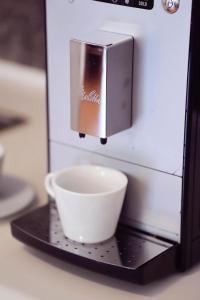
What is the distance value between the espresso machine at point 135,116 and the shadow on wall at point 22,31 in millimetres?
557

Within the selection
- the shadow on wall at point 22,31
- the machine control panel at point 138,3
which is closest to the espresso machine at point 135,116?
the machine control panel at point 138,3

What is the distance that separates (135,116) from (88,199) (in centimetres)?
11

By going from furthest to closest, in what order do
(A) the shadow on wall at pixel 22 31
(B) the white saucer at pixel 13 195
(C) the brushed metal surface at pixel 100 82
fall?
(A) the shadow on wall at pixel 22 31 < (B) the white saucer at pixel 13 195 < (C) the brushed metal surface at pixel 100 82

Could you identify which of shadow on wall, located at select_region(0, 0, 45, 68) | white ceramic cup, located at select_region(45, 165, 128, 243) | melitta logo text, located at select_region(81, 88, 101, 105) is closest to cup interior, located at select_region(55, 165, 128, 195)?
white ceramic cup, located at select_region(45, 165, 128, 243)

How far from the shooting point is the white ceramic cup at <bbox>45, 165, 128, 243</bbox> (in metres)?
0.84

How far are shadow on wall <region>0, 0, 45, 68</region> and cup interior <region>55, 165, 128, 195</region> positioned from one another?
0.58m

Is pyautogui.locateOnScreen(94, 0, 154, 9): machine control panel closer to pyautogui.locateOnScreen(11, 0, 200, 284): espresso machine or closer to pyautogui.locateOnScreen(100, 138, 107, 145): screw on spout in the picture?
pyautogui.locateOnScreen(11, 0, 200, 284): espresso machine

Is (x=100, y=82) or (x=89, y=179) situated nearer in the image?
(x=100, y=82)

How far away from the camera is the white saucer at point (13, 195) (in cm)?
101

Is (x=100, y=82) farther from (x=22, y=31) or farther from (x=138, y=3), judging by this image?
(x=22, y=31)

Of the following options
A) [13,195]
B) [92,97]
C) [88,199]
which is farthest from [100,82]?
[13,195]

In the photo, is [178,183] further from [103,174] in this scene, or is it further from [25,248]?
[25,248]

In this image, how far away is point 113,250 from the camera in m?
0.86

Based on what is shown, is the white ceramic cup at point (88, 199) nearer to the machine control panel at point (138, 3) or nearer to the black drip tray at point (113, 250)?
the black drip tray at point (113, 250)
